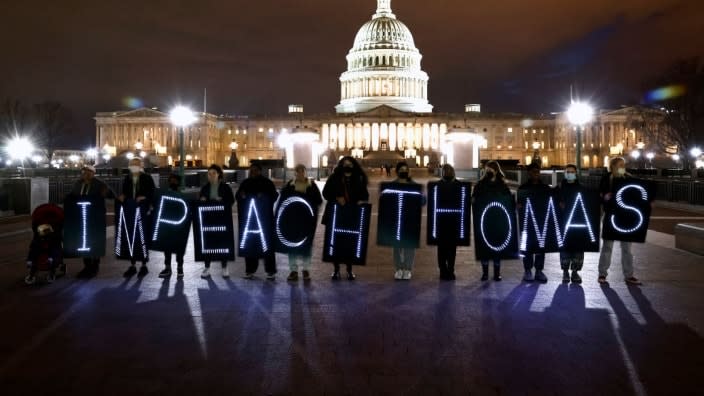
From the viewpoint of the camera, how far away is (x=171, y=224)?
1244 centimetres

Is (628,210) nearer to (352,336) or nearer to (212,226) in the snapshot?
(352,336)

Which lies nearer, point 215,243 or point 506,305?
point 506,305

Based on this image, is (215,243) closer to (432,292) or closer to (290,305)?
(290,305)

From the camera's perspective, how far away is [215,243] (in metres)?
12.3

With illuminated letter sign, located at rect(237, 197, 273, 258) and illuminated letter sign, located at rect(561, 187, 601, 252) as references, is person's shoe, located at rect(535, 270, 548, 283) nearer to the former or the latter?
illuminated letter sign, located at rect(561, 187, 601, 252)

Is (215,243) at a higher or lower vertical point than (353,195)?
lower

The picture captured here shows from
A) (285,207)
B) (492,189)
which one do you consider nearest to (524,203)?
(492,189)

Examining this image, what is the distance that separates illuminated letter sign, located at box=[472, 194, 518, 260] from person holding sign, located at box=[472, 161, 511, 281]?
0.20 ft

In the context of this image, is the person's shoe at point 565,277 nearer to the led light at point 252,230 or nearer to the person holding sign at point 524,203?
the person holding sign at point 524,203

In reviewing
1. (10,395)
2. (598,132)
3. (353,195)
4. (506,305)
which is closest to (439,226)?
(353,195)

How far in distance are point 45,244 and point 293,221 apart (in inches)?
159

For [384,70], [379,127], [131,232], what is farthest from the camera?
[384,70]

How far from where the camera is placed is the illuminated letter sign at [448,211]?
1220 cm

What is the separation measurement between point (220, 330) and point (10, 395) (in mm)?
2609
